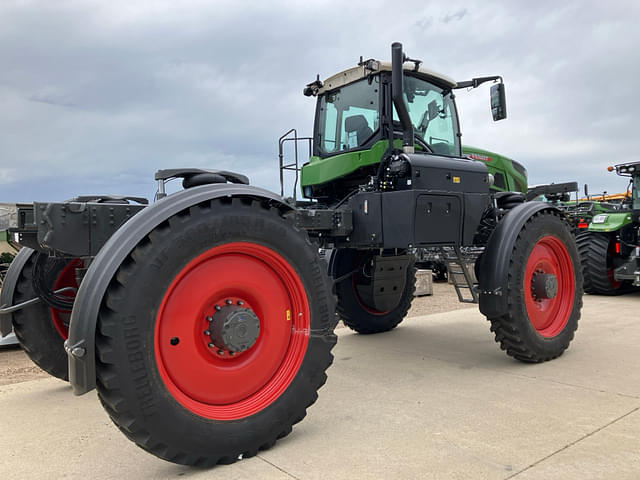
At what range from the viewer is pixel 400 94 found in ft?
12.8

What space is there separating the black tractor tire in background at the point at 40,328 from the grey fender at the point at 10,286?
0.02 m

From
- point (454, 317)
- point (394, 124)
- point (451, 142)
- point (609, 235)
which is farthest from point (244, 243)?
point (609, 235)

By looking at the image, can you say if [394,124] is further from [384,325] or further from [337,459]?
[337,459]

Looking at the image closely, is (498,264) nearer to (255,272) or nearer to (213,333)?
(255,272)

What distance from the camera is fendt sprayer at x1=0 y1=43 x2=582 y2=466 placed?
93.4 inches

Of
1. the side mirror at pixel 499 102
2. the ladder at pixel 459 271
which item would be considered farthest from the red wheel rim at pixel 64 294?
the side mirror at pixel 499 102

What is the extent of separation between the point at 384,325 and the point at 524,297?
2.09m

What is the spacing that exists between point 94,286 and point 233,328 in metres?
0.72

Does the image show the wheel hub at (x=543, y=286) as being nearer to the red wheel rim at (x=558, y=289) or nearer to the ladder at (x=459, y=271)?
the red wheel rim at (x=558, y=289)

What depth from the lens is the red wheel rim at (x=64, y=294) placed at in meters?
3.87

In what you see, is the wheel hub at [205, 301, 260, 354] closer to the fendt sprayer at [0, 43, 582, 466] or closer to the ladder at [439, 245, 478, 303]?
the fendt sprayer at [0, 43, 582, 466]

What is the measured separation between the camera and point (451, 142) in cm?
509

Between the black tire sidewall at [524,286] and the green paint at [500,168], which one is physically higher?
the green paint at [500,168]

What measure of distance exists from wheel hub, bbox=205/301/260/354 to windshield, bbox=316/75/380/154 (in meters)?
2.54
